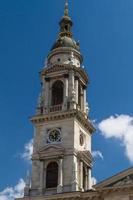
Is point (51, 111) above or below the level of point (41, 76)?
below

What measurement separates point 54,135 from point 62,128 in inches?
42.1

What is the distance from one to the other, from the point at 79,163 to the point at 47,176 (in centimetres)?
339

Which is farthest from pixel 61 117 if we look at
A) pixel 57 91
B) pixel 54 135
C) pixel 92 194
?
pixel 92 194

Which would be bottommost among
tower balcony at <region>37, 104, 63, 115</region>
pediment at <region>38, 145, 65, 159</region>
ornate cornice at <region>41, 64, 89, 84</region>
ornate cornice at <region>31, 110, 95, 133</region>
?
pediment at <region>38, 145, 65, 159</region>

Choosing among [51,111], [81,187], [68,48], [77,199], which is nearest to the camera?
[77,199]

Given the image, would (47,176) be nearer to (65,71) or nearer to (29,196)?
(29,196)

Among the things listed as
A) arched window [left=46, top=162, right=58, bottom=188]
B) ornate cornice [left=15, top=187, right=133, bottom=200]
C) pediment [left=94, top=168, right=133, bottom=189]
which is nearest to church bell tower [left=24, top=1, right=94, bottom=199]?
arched window [left=46, top=162, right=58, bottom=188]

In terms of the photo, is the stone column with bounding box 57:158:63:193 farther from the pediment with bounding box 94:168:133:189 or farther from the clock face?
the pediment with bounding box 94:168:133:189

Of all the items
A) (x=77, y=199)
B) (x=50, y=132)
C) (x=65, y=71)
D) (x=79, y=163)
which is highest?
(x=65, y=71)

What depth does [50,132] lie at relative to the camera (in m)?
53.1

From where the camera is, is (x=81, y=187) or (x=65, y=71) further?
(x=65, y=71)

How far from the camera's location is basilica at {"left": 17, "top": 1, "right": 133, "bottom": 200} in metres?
46.1

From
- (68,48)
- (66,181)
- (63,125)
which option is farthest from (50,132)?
(68,48)

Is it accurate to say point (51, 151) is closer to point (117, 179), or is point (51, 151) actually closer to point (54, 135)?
point (54, 135)
